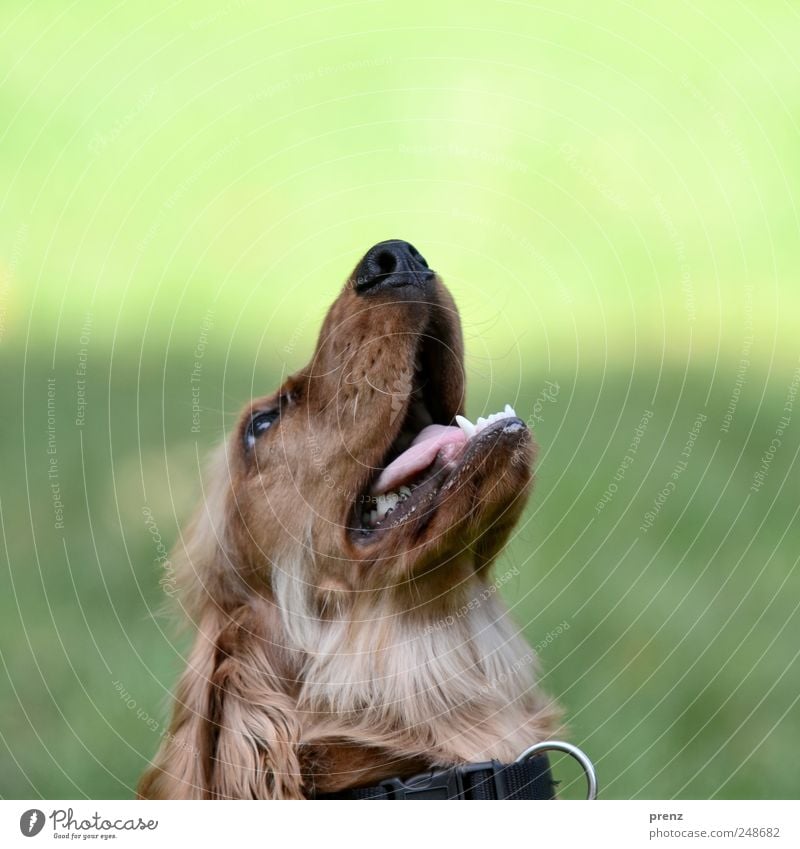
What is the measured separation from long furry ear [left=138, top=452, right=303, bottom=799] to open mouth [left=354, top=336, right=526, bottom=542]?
1.41 ft

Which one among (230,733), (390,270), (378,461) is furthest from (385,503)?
(230,733)

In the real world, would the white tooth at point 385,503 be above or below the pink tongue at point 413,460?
below

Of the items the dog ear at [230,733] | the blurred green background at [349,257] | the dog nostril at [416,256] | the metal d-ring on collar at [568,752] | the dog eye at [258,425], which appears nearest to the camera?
the metal d-ring on collar at [568,752]

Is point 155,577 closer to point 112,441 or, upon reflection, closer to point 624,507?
point 112,441

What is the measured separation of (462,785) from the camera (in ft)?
10.1

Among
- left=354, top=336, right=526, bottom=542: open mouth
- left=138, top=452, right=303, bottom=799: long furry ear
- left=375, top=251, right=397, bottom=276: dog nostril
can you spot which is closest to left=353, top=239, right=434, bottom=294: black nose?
left=375, top=251, right=397, bottom=276: dog nostril

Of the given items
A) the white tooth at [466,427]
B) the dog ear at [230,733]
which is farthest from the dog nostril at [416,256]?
the dog ear at [230,733]

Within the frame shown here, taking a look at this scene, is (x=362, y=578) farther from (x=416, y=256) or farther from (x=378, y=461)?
(x=416, y=256)

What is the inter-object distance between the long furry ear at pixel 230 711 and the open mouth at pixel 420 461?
1.41 feet

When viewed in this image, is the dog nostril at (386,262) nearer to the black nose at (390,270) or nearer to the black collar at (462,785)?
the black nose at (390,270)

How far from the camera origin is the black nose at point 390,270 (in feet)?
10.4

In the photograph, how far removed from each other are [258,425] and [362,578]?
0.58 meters
